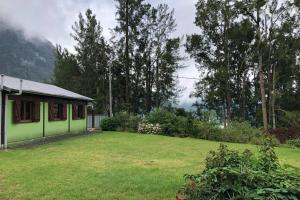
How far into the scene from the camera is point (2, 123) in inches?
619

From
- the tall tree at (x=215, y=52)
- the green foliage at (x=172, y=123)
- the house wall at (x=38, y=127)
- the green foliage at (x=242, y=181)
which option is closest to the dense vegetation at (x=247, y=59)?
the tall tree at (x=215, y=52)

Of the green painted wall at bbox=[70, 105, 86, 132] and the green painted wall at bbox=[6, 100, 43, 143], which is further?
the green painted wall at bbox=[70, 105, 86, 132]

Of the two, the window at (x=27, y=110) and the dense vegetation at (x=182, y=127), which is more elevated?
the window at (x=27, y=110)

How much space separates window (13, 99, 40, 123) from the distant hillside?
41.0 m

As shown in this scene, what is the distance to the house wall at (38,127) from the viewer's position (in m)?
16.5

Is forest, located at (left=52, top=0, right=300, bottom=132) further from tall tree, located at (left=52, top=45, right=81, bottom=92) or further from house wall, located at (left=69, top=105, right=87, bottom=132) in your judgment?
house wall, located at (left=69, top=105, right=87, bottom=132)

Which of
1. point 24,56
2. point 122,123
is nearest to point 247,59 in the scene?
point 122,123

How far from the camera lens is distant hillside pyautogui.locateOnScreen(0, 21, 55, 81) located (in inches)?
2702

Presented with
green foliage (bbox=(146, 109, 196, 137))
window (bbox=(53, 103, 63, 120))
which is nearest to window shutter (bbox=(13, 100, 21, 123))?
window (bbox=(53, 103, 63, 120))

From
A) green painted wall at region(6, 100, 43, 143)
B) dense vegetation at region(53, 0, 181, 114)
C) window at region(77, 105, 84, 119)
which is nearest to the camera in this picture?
green painted wall at region(6, 100, 43, 143)

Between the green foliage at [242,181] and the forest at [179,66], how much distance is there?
32.0 metres

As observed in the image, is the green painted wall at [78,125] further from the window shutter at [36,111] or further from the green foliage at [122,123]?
the window shutter at [36,111]

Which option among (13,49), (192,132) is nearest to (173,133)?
(192,132)

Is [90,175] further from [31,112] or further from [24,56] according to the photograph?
[24,56]
